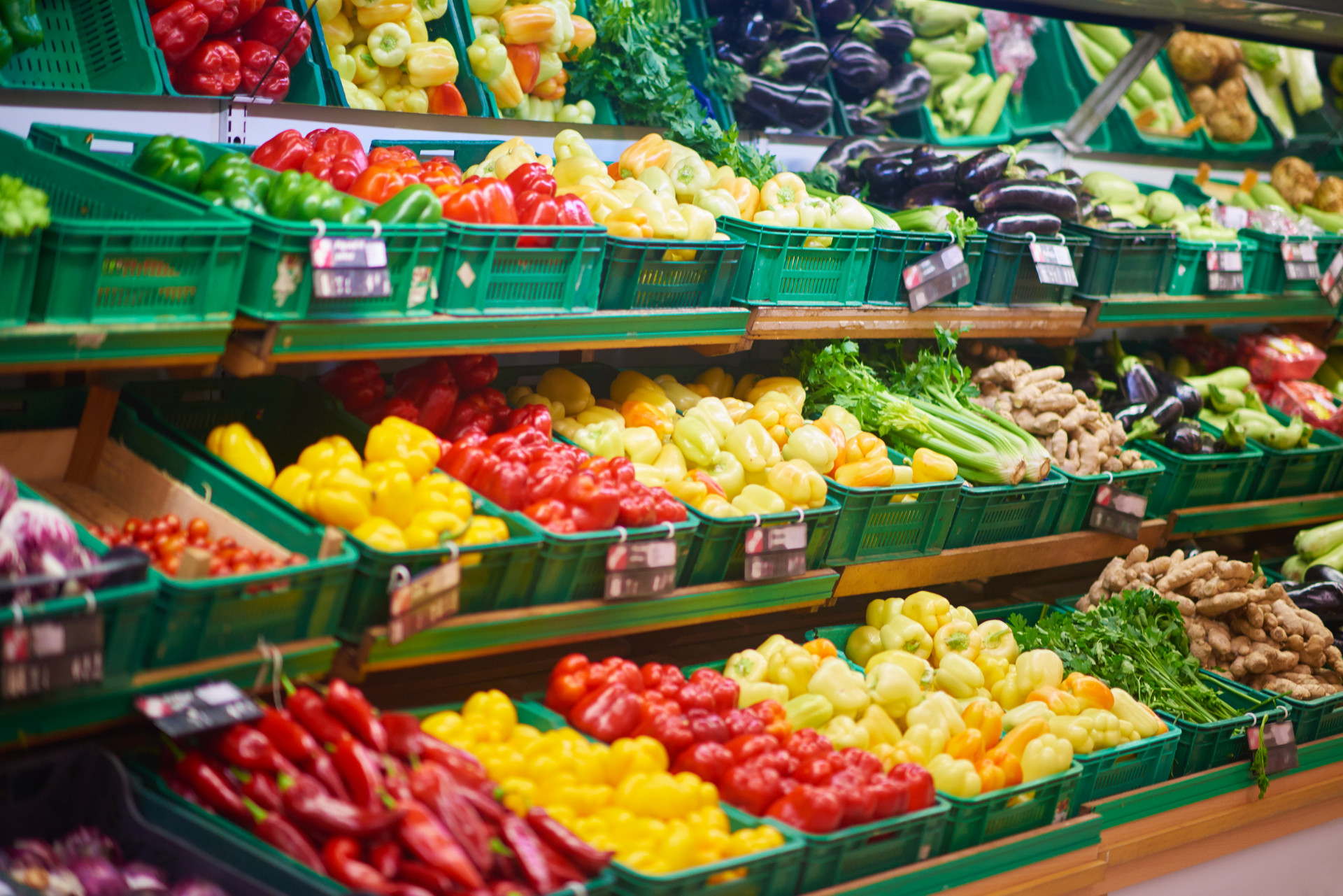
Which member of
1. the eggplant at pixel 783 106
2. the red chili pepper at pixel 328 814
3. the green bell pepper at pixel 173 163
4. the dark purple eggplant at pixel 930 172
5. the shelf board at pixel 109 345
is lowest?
the red chili pepper at pixel 328 814

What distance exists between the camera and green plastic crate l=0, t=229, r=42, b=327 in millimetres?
2021

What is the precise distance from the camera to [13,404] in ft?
8.77

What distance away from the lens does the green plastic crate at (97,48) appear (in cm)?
301

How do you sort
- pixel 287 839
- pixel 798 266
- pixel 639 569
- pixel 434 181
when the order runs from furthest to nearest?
pixel 798 266 → pixel 434 181 → pixel 639 569 → pixel 287 839

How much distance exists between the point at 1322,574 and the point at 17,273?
4614 mm

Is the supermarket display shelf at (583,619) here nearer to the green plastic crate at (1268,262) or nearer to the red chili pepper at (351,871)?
the red chili pepper at (351,871)

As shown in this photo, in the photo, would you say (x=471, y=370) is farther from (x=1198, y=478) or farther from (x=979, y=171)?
(x=1198, y=478)

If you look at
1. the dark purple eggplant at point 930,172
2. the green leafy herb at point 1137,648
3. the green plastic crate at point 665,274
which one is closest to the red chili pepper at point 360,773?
the green plastic crate at point 665,274

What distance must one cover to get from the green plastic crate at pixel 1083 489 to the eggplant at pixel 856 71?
1.83 metres

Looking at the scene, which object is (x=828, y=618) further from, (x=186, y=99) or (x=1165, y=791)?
(x=186, y=99)

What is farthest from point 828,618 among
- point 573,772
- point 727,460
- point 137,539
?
point 137,539

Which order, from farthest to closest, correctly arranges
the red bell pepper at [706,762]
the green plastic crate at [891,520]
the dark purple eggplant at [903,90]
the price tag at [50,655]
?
1. the dark purple eggplant at [903,90]
2. the green plastic crate at [891,520]
3. the red bell pepper at [706,762]
4. the price tag at [50,655]

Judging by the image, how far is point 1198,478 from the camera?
179 inches

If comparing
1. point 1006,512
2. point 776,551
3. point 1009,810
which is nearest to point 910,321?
point 1006,512
